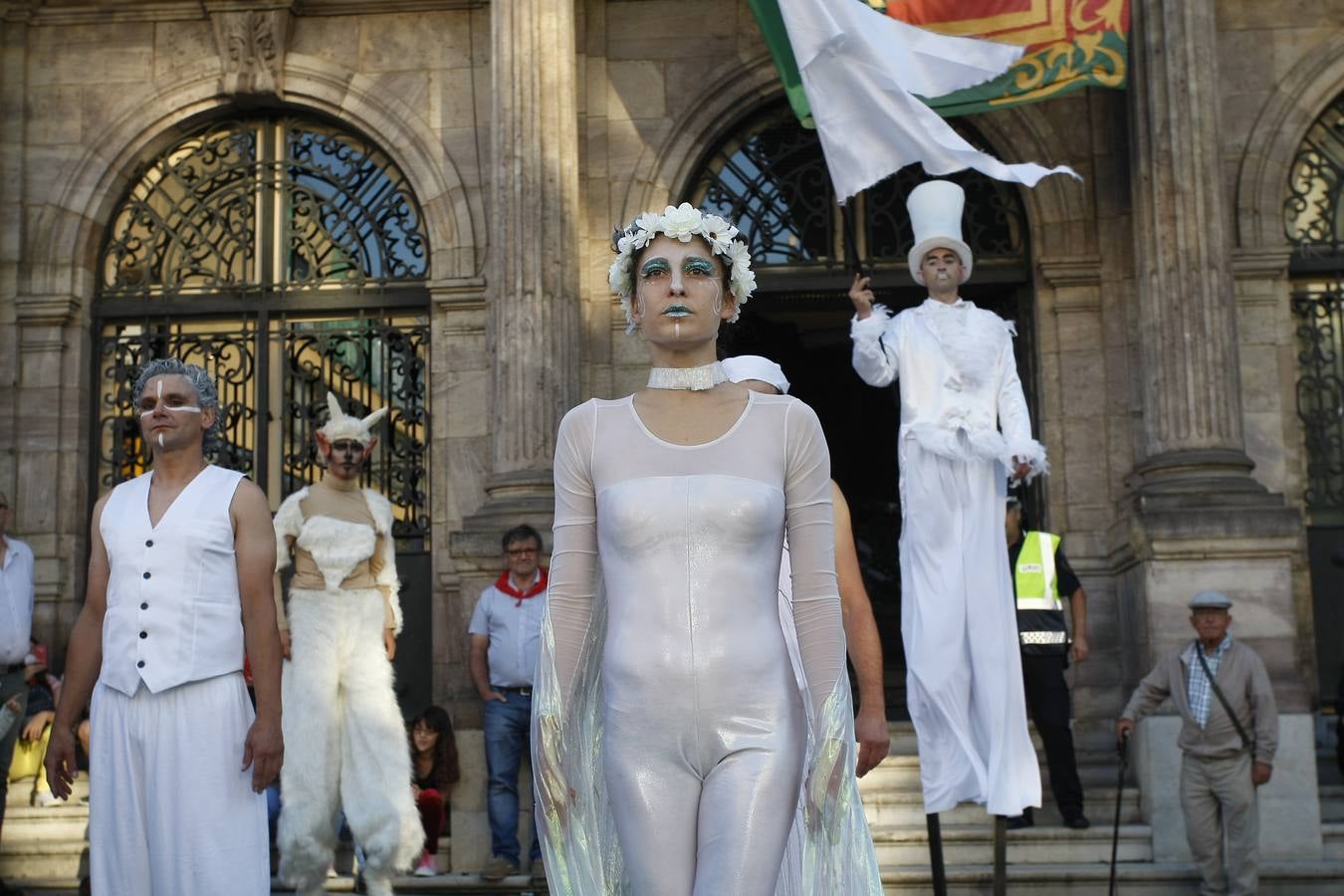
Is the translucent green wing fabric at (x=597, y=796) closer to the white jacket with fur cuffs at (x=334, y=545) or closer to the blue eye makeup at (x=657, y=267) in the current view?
the blue eye makeup at (x=657, y=267)

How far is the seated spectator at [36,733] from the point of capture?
454 inches

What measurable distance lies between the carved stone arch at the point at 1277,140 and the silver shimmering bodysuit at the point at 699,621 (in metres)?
10.2

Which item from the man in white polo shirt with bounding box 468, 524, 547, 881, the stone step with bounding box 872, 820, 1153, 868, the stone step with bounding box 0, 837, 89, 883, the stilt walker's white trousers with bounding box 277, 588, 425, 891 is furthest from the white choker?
the stone step with bounding box 0, 837, 89, 883

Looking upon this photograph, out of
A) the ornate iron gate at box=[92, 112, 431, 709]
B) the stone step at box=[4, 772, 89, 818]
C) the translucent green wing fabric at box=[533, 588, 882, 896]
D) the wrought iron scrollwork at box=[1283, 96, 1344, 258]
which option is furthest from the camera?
the ornate iron gate at box=[92, 112, 431, 709]

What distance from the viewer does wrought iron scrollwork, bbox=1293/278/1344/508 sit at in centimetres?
1391

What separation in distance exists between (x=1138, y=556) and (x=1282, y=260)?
3109mm

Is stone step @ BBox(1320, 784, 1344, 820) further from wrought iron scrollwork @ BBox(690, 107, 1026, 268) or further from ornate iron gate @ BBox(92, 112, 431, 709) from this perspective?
ornate iron gate @ BBox(92, 112, 431, 709)

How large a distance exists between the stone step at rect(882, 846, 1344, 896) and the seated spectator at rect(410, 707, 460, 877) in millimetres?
2927

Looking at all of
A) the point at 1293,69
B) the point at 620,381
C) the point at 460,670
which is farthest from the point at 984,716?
the point at 1293,69

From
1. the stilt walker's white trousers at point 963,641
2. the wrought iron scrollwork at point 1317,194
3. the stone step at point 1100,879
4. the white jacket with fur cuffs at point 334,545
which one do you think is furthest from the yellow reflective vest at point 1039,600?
the wrought iron scrollwork at point 1317,194

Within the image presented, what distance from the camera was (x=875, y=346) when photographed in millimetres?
8477

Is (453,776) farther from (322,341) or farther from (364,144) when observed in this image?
(364,144)

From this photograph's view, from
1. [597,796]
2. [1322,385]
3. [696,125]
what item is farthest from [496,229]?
[597,796]

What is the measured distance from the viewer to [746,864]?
4137mm
